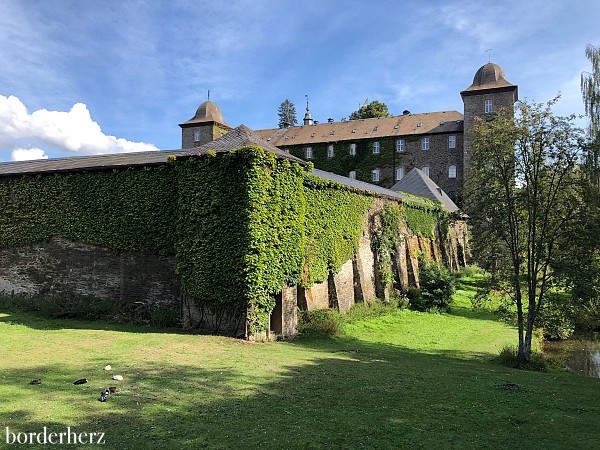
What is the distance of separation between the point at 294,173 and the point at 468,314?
1260 centimetres

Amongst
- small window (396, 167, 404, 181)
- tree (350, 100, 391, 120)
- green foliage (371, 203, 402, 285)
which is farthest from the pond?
tree (350, 100, 391, 120)

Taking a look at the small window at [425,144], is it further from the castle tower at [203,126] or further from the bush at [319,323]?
the bush at [319,323]

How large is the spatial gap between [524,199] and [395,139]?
153 feet

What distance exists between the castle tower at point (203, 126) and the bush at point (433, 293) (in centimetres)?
4364

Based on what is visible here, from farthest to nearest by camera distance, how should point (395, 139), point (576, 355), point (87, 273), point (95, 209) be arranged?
point (395, 139), point (95, 209), point (576, 355), point (87, 273)

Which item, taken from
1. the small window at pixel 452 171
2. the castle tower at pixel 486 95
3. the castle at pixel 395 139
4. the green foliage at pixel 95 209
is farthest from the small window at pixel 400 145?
the green foliage at pixel 95 209

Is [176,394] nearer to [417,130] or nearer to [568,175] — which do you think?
[568,175]

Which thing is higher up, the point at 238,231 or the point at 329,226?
the point at 329,226

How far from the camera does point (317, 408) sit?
7012mm

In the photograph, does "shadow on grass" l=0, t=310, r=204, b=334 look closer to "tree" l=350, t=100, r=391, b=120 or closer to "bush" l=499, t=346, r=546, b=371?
"bush" l=499, t=346, r=546, b=371

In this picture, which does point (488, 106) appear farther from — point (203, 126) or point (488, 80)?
point (203, 126)

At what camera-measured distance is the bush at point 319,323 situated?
606 inches

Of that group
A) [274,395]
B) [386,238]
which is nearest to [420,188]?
[386,238]

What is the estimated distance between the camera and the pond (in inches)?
596
